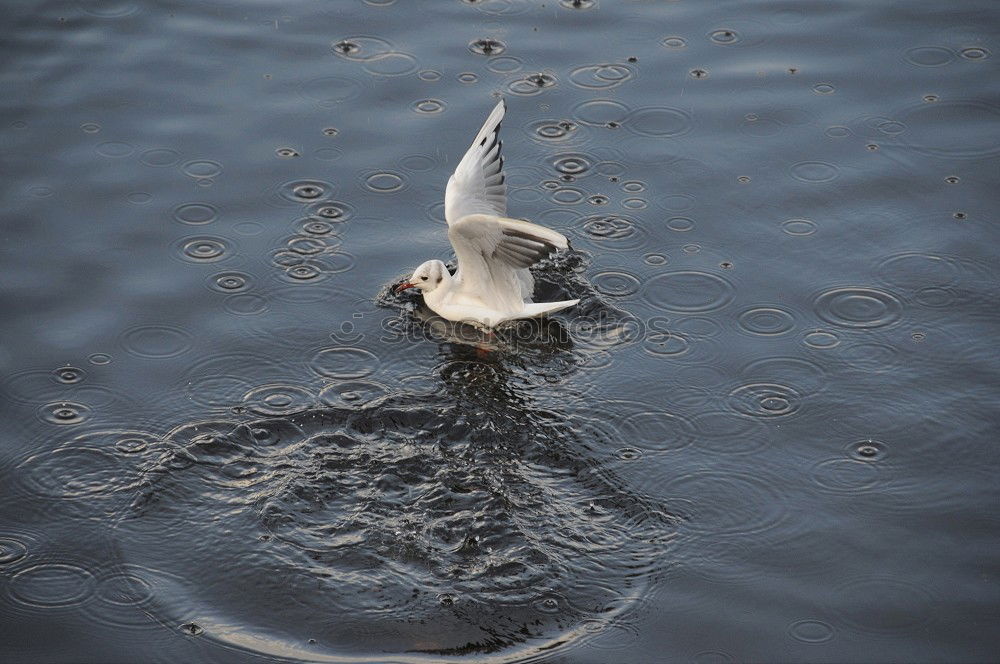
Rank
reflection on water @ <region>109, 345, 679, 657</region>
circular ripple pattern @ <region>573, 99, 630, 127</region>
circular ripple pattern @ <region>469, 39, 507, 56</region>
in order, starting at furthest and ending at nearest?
1. circular ripple pattern @ <region>469, 39, 507, 56</region>
2. circular ripple pattern @ <region>573, 99, 630, 127</region>
3. reflection on water @ <region>109, 345, 679, 657</region>

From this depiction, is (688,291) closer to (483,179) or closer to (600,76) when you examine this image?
(483,179)

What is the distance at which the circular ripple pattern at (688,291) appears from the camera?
25.1ft

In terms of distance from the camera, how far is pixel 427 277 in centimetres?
780

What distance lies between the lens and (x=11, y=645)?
18.3 feet

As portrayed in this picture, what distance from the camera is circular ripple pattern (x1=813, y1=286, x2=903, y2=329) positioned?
24.5 feet

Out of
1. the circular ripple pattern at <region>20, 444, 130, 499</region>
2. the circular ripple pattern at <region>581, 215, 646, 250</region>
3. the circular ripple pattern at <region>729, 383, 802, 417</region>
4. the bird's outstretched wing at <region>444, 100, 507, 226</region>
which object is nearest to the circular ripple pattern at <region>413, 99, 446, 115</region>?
the bird's outstretched wing at <region>444, 100, 507, 226</region>

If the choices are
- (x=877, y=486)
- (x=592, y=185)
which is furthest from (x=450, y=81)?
(x=877, y=486)

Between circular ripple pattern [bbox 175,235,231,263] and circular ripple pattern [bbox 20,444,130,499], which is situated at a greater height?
circular ripple pattern [bbox 175,235,231,263]

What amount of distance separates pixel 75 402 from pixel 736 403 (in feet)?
12.3

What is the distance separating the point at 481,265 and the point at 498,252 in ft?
0.90

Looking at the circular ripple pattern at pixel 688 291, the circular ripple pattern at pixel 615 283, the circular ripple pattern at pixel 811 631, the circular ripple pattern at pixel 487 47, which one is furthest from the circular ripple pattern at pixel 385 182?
the circular ripple pattern at pixel 811 631

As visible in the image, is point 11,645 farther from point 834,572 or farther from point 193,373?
point 834,572

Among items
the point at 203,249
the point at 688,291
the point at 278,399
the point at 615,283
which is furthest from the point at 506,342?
the point at 203,249

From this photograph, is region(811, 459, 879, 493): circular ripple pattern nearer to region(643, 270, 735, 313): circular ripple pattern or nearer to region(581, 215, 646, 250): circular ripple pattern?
region(643, 270, 735, 313): circular ripple pattern
